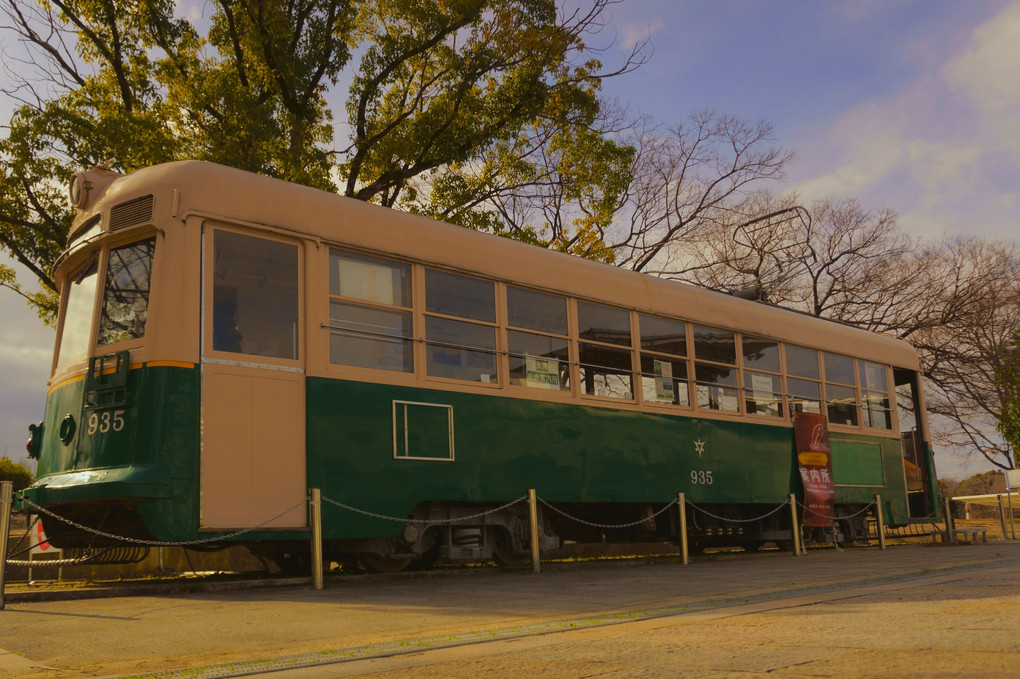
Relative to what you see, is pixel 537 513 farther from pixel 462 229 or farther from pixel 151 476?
pixel 151 476

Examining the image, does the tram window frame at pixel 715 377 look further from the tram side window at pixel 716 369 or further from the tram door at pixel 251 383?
the tram door at pixel 251 383

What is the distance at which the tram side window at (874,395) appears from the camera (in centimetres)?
1544

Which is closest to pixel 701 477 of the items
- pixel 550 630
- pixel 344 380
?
pixel 344 380

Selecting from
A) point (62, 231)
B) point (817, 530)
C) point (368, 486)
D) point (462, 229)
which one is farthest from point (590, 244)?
point (368, 486)

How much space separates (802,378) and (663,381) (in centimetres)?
343

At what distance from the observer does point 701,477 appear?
12.0 meters

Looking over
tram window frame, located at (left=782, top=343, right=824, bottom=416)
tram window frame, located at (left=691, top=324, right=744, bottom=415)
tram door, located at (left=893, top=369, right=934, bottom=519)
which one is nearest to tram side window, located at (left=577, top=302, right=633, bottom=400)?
tram window frame, located at (left=691, top=324, right=744, bottom=415)

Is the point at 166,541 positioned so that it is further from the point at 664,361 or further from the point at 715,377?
the point at 715,377

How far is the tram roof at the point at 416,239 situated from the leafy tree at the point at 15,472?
14600 mm

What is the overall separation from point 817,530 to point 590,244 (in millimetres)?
10083

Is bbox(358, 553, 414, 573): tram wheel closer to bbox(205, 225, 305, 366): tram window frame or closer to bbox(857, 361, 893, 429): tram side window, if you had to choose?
bbox(205, 225, 305, 366): tram window frame

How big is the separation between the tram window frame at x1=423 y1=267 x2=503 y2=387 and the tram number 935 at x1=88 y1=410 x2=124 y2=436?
266 cm

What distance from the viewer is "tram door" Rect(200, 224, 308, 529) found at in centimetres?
752

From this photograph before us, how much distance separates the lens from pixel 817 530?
1432cm
